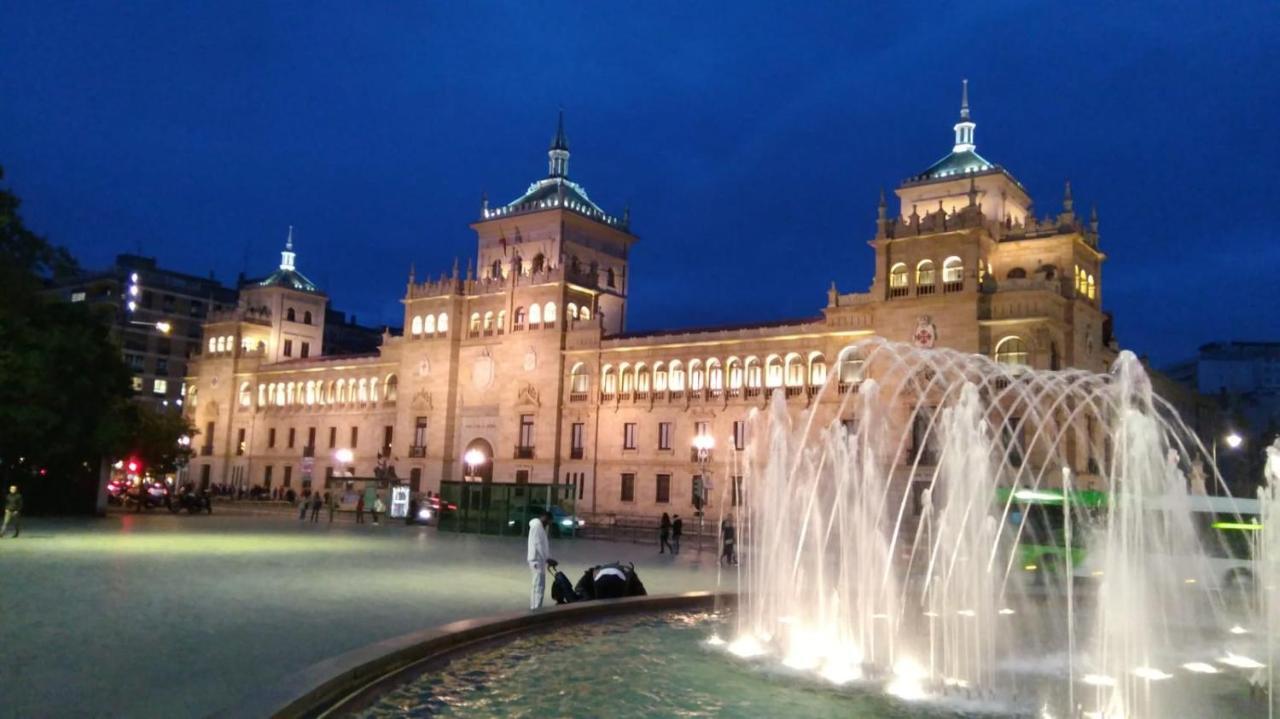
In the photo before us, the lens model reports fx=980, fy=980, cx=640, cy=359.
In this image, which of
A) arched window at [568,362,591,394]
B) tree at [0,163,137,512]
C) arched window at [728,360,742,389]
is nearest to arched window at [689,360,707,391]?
arched window at [728,360,742,389]

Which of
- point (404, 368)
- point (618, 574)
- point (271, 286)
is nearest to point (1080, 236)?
point (618, 574)

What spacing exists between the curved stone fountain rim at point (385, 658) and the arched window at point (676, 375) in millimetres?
38205

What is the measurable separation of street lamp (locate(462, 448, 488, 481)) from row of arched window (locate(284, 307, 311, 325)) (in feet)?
98.1

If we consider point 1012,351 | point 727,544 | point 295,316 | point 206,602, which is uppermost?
point 295,316

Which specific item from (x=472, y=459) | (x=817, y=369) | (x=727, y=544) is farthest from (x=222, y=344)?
(x=727, y=544)

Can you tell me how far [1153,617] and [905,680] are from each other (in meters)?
11.1

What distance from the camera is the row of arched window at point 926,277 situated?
46.1 meters

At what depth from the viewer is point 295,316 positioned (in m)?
84.9

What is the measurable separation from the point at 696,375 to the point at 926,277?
569 inches

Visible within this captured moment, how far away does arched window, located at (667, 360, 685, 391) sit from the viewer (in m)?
56.1

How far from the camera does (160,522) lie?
40750mm

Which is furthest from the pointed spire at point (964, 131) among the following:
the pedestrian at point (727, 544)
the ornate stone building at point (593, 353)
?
the pedestrian at point (727, 544)

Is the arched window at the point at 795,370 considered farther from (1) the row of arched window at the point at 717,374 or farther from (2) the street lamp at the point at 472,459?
(2) the street lamp at the point at 472,459

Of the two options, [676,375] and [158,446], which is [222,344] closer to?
[158,446]
